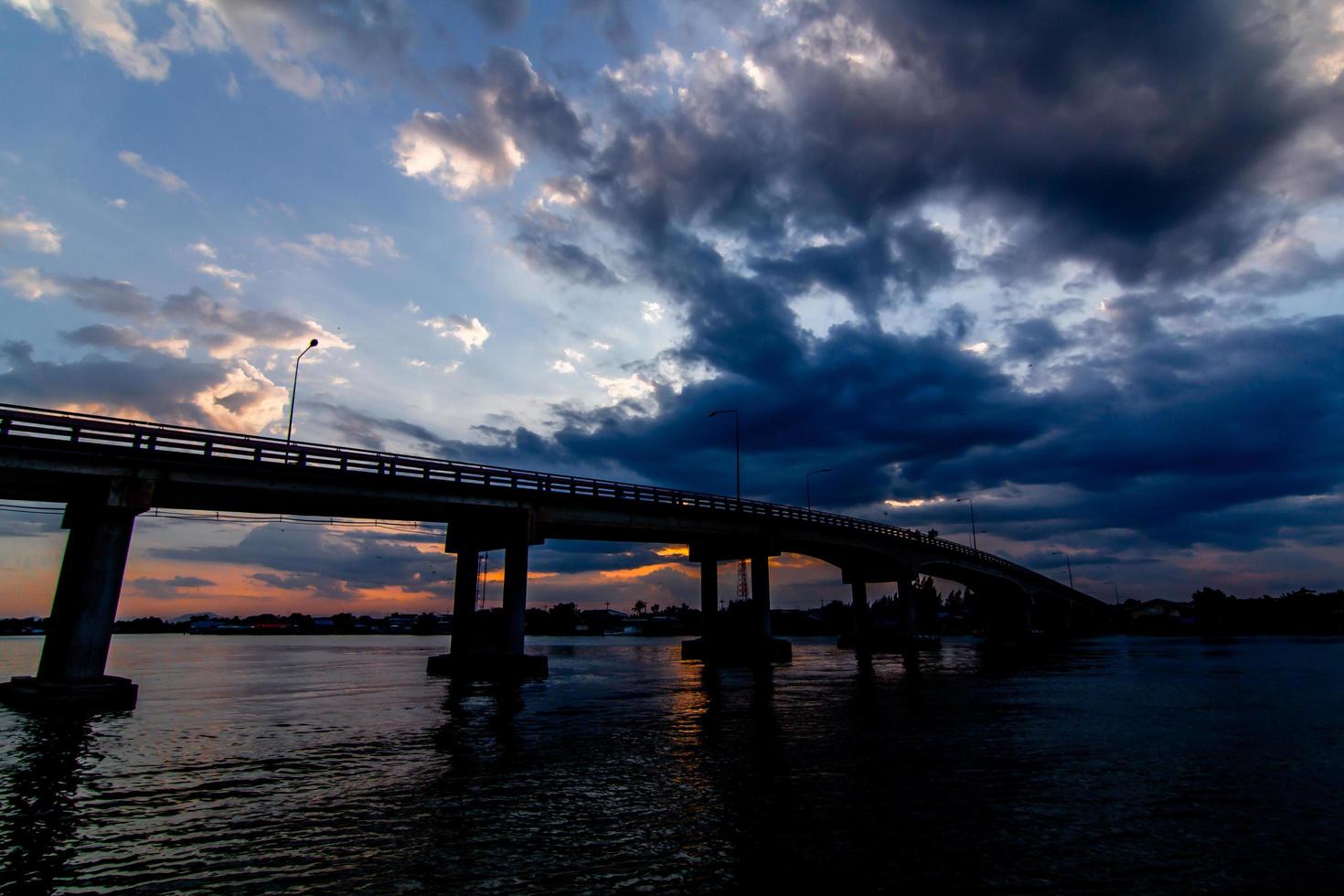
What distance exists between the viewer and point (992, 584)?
135 meters

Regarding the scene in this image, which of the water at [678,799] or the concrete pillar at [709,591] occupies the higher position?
the concrete pillar at [709,591]

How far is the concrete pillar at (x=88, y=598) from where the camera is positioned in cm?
2814

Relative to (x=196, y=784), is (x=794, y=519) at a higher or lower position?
higher

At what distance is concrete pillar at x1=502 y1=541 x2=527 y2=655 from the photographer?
152 ft

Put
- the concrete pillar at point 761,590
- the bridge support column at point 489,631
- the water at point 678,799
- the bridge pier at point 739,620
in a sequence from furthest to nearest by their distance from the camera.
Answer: the concrete pillar at point 761,590
the bridge pier at point 739,620
the bridge support column at point 489,631
the water at point 678,799

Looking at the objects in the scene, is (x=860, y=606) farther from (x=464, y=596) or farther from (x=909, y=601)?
(x=464, y=596)

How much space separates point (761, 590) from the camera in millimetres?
71062

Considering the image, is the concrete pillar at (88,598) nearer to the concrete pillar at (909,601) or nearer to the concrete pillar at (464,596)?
the concrete pillar at (464,596)

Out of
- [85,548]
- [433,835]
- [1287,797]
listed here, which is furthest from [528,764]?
[85,548]

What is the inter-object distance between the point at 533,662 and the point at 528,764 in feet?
104

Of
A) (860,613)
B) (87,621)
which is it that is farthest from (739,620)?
(87,621)

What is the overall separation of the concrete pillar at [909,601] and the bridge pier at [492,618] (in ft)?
200

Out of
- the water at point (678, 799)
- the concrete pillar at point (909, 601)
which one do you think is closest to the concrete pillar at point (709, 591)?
the concrete pillar at point (909, 601)

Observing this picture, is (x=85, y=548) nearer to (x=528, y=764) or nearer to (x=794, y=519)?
(x=528, y=764)
